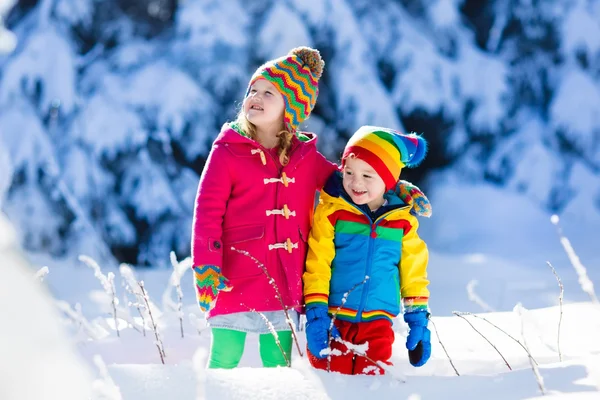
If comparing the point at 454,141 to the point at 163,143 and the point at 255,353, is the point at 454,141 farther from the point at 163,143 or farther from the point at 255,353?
the point at 255,353

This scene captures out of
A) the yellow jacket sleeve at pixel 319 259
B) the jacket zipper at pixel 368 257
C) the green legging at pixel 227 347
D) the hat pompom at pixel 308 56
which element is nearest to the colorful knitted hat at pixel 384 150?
the jacket zipper at pixel 368 257

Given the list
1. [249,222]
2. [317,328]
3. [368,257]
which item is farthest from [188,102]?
[317,328]

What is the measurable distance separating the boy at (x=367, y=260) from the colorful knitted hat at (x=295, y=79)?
0.29 m

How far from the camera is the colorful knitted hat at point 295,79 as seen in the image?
7.93 ft

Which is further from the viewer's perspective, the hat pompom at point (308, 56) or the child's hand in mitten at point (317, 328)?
the hat pompom at point (308, 56)

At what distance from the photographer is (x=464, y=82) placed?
7.20 meters

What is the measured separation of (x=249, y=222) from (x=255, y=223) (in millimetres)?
24

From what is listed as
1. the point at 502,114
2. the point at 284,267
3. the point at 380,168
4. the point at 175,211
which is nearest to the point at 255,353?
the point at 284,267

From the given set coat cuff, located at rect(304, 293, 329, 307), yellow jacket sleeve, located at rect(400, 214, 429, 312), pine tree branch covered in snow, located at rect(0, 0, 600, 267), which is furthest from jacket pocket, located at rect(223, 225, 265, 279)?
pine tree branch covered in snow, located at rect(0, 0, 600, 267)

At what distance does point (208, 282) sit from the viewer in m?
2.16

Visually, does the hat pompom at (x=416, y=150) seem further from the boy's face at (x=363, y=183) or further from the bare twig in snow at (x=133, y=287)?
the bare twig in snow at (x=133, y=287)

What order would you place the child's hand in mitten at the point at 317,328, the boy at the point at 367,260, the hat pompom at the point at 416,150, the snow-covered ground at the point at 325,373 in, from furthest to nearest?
the hat pompom at the point at 416,150, the boy at the point at 367,260, the child's hand in mitten at the point at 317,328, the snow-covered ground at the point at 325,373

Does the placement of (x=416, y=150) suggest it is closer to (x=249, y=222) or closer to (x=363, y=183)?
(x=363, y=183)

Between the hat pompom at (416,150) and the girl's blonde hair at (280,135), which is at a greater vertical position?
the hat pompom at (416,150)
